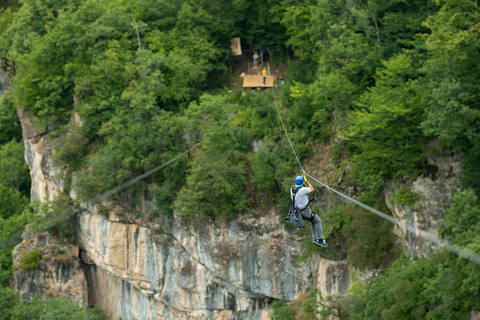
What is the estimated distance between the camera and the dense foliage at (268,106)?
106 ft

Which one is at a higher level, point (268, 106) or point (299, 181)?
point (268, 106)

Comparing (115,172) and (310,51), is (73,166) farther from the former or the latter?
(310,51)

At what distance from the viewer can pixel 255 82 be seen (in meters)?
49.0

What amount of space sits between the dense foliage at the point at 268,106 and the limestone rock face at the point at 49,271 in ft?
3.62

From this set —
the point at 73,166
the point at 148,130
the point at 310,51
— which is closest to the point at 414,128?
the point at 310,51

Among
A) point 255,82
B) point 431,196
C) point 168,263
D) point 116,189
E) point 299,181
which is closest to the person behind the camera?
point 299,181

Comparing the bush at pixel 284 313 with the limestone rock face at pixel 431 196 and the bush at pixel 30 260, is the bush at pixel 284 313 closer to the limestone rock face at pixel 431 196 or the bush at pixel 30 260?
the limestone rock face at pixel 431 196

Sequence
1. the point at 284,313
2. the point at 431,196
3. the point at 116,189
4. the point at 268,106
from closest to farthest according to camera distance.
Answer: the point at 431,196, the point at 284,313, the point at 116,189, the point at 268,106

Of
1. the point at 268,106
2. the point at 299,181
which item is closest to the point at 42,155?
the point at 268,106

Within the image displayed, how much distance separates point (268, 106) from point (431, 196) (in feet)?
38.7

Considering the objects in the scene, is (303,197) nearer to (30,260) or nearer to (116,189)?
(116,189)

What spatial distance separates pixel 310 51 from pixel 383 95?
11225mm

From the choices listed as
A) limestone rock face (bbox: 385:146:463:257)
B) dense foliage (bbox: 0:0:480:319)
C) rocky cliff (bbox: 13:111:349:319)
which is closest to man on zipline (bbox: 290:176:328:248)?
dense foliage (bbox: 0:0:480:319)

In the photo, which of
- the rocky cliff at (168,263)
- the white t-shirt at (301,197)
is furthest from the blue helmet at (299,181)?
the rocky cliff at (168,263)
